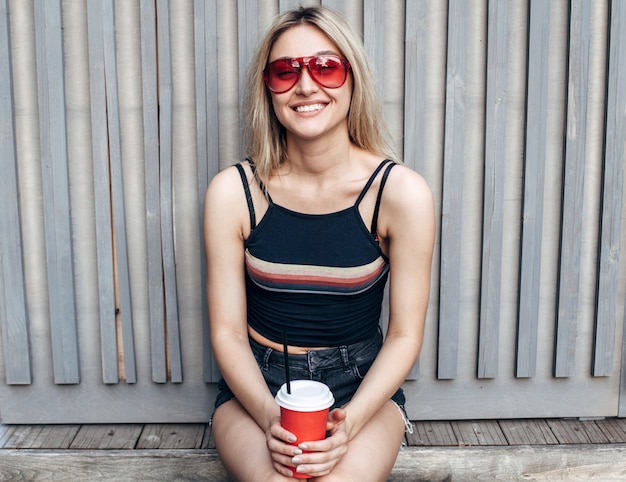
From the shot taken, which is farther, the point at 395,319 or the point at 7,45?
the point at 7,45

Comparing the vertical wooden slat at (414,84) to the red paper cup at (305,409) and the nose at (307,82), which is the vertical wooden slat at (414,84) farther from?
the red paper cup at (305,409)

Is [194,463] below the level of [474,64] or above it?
below

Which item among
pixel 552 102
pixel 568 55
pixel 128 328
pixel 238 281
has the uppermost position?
pixel 568 55

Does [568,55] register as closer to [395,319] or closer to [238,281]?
[395,319]

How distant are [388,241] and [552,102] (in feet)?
2.57

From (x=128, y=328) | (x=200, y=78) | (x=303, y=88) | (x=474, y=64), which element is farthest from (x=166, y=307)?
(x=474, y=64)

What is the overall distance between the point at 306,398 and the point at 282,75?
36.6 inches

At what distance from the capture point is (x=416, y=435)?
2.53 metres

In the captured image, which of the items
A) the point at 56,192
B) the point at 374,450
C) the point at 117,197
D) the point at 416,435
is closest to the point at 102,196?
the point at 117,197

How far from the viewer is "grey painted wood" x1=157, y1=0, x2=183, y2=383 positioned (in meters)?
2.35

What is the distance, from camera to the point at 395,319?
2141mm

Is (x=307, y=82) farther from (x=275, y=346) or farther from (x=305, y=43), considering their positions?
(x=275, y=346)

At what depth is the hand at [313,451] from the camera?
1.75 m

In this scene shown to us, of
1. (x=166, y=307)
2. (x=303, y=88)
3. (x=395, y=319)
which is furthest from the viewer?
(x=166, y=307)
